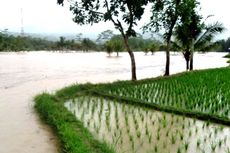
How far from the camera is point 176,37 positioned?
23.2m

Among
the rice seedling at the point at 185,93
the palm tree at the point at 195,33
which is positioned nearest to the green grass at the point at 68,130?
the rice seedling at the point at 185,93

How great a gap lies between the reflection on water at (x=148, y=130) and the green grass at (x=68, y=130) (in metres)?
0.28

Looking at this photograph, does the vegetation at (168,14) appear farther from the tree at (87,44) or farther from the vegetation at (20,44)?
the tree at (87,44)

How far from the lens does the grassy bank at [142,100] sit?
6.74 metres

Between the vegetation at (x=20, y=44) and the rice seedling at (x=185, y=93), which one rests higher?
the vegetation at (x=20, y=44)

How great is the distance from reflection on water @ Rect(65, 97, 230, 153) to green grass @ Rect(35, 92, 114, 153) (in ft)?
0.92

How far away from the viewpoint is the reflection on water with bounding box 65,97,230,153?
6.45 metres

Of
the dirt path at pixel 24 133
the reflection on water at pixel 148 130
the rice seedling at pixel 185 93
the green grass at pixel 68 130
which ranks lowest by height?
the dirt path at pixel 24 133

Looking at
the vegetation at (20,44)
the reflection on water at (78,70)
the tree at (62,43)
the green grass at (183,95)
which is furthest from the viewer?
the tree at (62,43)

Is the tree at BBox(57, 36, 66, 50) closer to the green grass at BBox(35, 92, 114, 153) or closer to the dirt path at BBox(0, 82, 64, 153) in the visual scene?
the dirt path at BBox(0, 82, 64, 153)

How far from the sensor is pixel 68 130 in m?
7.07

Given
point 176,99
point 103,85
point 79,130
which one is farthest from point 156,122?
point 103,85

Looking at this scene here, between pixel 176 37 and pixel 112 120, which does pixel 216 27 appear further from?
pixel 112 120

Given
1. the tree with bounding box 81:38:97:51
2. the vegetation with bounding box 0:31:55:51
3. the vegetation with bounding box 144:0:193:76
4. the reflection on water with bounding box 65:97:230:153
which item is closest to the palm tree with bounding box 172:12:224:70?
the vegetation with bounding box 144:0:193:76
